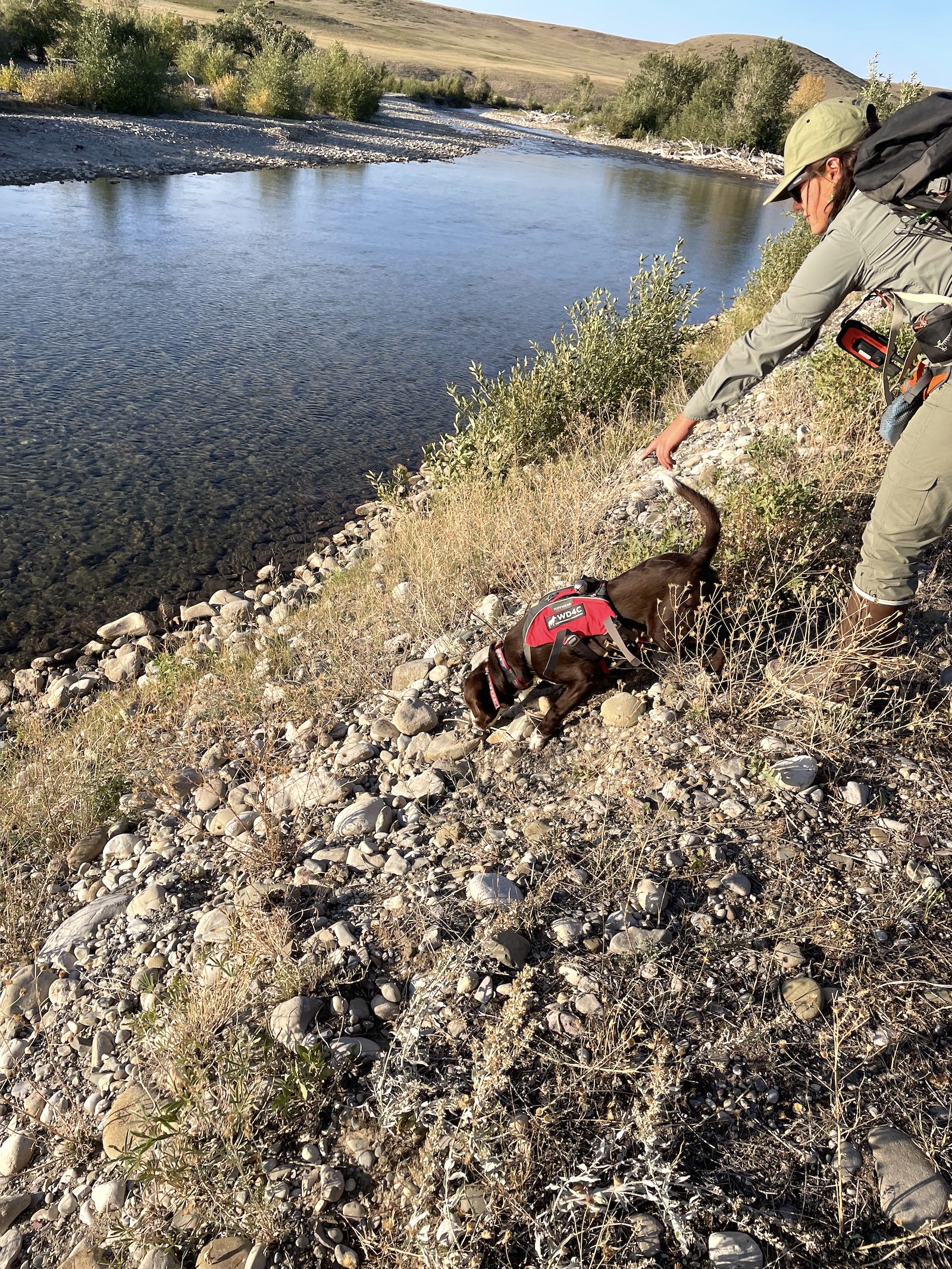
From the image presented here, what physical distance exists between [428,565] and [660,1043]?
351 cm

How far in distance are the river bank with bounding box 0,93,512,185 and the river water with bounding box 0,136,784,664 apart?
1.24 meters

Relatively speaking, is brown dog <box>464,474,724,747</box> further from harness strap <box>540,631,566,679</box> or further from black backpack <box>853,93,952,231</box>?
black backpack <box>853,93,952,231</box>

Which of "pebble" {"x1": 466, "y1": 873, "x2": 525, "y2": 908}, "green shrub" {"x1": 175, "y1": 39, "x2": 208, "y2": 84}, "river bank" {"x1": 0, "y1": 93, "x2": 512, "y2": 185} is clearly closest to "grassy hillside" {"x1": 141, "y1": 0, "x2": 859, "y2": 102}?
"green shrub" {"x1": 175, "y1": 39, "x2": 208, "y2": 84}

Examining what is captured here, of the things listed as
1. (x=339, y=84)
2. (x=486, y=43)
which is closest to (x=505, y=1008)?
(x=339, y=84)

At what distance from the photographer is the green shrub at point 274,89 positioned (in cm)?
3009

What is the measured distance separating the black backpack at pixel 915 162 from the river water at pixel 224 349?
543 centimetres

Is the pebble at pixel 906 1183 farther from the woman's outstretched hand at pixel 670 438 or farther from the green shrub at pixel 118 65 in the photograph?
the green shrub at pixel 118 65

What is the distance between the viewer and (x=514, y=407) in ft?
23.6

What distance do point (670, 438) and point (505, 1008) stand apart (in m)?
2.14

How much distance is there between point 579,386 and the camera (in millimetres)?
7750

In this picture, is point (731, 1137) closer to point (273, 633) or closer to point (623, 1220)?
point (623, 1220)

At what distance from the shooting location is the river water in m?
6.89

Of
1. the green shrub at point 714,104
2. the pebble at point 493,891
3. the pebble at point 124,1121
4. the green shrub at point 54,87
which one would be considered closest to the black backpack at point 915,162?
the pebble at point 493,891

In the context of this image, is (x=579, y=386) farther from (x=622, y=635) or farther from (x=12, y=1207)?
(x=12, y=1207)
